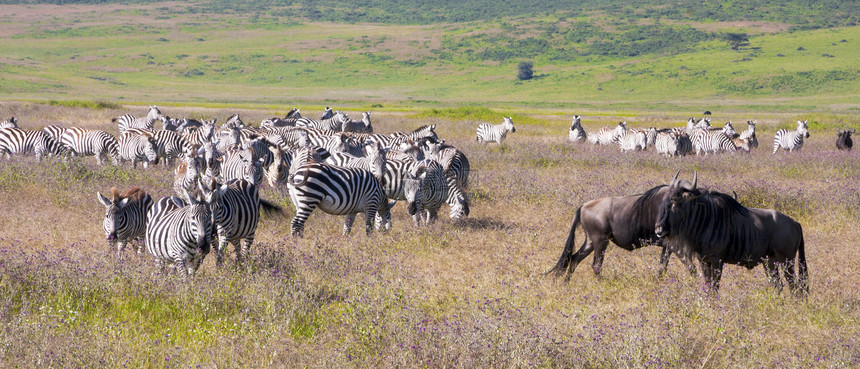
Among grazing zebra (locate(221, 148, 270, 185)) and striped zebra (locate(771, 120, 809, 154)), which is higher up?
grazing zebra (locate(221, 148, 270, 185))

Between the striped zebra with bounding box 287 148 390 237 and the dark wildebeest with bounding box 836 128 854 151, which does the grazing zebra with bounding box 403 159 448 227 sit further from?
the dark wildebeest with bounding box 836 128 854 151

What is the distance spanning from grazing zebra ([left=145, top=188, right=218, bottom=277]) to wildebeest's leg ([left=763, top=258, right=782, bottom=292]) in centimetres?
623

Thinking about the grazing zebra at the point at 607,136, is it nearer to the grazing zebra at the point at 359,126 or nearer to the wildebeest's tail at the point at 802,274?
the grazing zebra at the point at 359,126

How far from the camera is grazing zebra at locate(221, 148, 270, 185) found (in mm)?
13047

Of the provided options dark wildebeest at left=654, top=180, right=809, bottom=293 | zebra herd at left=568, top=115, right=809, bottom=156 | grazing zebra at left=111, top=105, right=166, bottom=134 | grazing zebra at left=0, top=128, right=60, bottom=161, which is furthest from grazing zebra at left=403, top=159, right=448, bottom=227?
grazing zebra at left=111, top=105, right=166, bottom=134

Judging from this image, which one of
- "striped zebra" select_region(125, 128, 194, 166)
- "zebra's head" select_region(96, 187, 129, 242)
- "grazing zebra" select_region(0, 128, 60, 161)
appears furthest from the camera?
"striped zebra" select_region(125, 128, 194, 166)

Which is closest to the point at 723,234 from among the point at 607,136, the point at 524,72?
the point at 607,136

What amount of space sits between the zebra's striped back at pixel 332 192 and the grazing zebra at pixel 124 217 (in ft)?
7.26

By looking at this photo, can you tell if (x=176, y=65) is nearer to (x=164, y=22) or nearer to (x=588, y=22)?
(x=164, y=22)

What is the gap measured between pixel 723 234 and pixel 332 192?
573cm

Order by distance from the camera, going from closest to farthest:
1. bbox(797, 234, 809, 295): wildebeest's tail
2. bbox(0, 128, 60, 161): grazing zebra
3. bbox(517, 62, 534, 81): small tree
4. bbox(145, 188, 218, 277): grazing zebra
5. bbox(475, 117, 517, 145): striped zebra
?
bbox(145, 188, 218, 277): grazing zebra
bbox(797, 234, 809, 295): wildebeest's tail
bbox(0, 128, 60, 161): grazing zebra
bbox(475, 117, 517, 145): striped zebra
bbox(517, 62, 534, 81): small tree

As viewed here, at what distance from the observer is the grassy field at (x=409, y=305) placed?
5.85 metres

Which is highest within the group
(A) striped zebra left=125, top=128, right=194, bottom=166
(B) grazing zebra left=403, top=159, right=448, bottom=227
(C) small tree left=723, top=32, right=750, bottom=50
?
(B) grazing zebra left=403, top=159, right=448, bottom=227

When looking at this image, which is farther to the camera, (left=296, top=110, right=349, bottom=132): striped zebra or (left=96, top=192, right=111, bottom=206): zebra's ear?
(left=296, top=110, right=349, bottom=132): striped zebra
